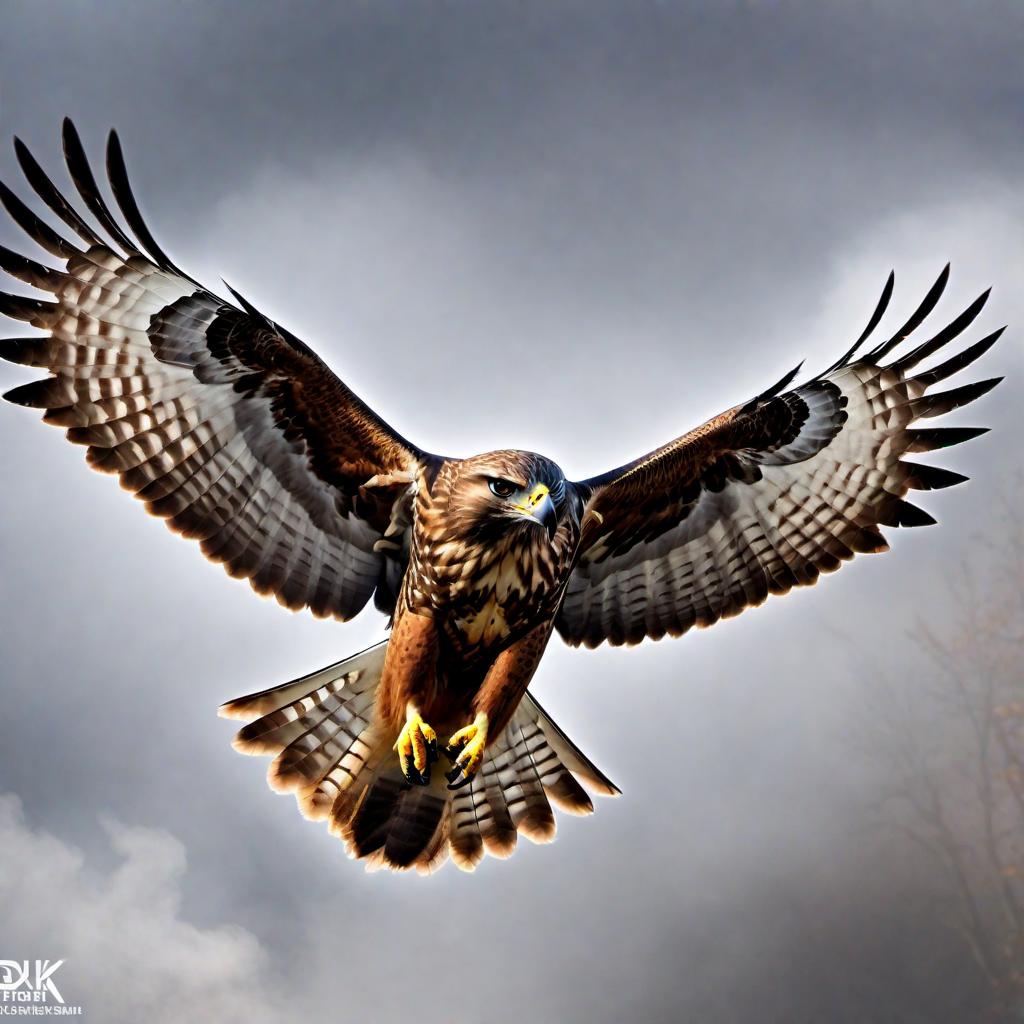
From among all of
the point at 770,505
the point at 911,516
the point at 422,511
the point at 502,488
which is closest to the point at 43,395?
the point at 422,511

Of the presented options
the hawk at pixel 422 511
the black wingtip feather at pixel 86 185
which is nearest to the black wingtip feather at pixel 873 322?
the hawk at pixel 422 511

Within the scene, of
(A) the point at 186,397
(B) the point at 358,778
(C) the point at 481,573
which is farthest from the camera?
(B) the point at 358,778

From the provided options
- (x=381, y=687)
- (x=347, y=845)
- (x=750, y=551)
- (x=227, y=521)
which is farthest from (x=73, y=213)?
(x=750, y=551)

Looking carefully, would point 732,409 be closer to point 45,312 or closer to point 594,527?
point 594,527

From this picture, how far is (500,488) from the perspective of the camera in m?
7.25

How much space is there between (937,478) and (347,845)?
4.25m

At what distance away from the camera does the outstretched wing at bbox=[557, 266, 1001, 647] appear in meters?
8.94

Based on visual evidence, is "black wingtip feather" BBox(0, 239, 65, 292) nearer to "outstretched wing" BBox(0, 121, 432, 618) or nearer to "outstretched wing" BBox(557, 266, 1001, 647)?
"outstretched wing" BBox(0, 121, 432, 618)

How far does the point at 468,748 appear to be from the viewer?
24.7 feet

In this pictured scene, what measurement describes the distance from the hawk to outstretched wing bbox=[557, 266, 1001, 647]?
0.01m

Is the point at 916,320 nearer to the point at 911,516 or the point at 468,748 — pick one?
the point at 911,516

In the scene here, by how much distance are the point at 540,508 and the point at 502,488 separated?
0.75 feet

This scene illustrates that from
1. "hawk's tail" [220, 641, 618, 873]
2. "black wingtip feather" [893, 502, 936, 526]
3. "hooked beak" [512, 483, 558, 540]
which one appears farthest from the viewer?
"black wingtip feather" [893, 502, 936, 526]

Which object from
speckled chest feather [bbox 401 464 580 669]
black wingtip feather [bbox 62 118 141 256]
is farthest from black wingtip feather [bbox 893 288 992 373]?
black wingtip feather [bbox 62 118 141 256]
